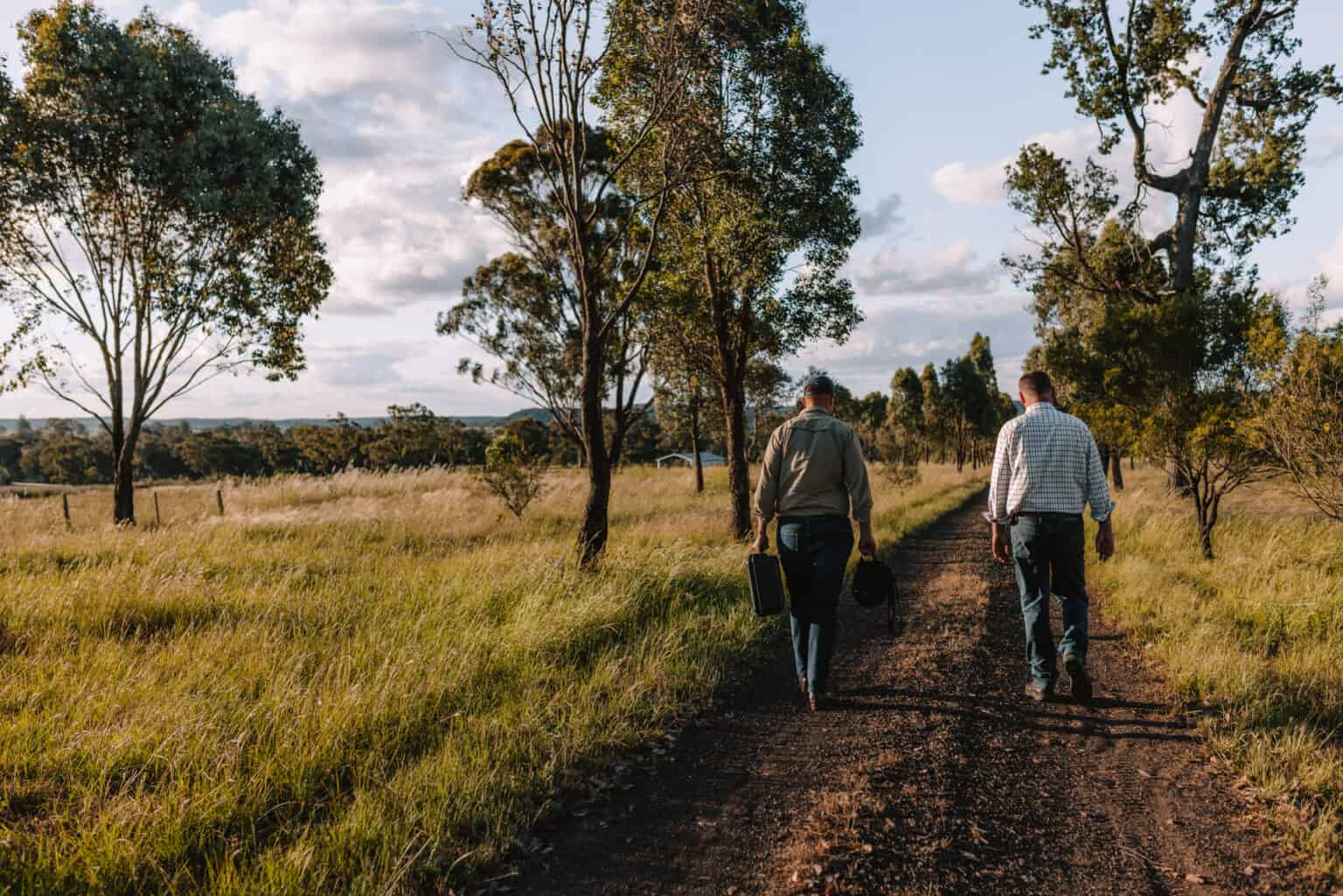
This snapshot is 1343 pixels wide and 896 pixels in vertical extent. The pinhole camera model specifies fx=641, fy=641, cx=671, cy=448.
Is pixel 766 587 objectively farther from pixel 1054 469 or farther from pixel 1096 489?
pixel 1096 489

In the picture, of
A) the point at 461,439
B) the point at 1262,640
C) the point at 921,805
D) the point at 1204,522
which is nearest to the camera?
the point at 921,805

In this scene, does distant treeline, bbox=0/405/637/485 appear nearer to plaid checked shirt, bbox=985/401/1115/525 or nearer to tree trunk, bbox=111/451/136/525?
tree trunk, bbox=111/451/136/525

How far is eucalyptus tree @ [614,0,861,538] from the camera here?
10.0m

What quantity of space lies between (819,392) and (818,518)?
0.98m

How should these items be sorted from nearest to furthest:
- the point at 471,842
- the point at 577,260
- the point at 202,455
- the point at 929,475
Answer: the point at 471,842, the point at 577,260, the point at 929,475, the point at 202,455

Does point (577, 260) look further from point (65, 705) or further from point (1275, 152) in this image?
point (1275, 152)

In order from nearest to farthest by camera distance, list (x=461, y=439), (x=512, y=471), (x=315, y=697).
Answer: (x=315, y=697) < (x=512, y=471) < (x=461, y=439)

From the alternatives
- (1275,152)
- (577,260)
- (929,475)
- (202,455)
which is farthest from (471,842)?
(202,455)

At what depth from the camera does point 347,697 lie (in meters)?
4.09

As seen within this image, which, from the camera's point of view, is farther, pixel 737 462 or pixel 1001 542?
pixel 737 462

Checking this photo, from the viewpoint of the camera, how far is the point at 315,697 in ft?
14.1

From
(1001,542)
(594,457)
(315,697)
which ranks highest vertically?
(594,457)

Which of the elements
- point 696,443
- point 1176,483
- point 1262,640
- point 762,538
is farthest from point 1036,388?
point 696,443

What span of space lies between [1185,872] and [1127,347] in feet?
31.6
